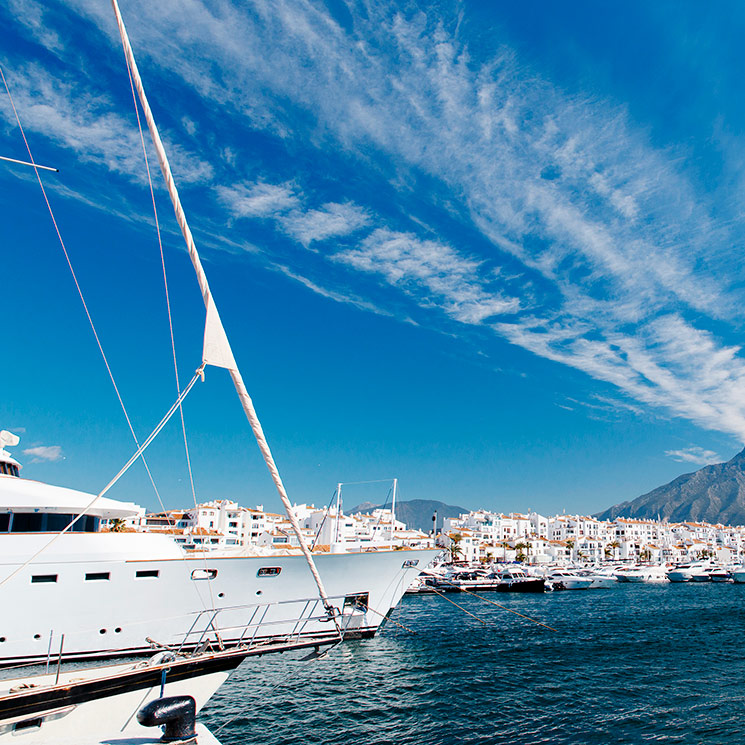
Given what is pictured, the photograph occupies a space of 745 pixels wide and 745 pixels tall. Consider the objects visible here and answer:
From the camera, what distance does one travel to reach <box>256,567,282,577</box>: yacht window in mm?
22781

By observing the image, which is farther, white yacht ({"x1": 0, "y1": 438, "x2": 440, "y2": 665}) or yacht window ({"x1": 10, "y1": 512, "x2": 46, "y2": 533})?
yacht window ({"x1": 10, "y1": 512, "x2": 46, "y2": 533})

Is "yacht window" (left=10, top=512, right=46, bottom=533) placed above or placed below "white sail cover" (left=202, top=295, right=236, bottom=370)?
below

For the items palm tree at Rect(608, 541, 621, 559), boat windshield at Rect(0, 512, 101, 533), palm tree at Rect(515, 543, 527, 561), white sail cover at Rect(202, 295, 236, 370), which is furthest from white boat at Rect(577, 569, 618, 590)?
white sail cover at Rect(202, 295, 236, 370)

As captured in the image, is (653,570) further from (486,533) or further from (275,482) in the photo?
(275,482)

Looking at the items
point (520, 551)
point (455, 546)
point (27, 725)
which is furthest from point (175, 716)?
point (520, 551)

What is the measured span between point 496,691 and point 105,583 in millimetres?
14839

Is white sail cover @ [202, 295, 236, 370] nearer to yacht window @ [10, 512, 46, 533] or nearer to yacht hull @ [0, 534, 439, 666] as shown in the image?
yacht hull @ [0, 534, 439, 666]

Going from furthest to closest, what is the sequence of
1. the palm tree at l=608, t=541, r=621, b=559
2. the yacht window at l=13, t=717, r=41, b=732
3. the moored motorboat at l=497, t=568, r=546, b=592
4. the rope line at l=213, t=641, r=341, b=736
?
1. the palm tree at l=608, t=541, r=621, b=559
2. the moored motorboat at l=497, t=568, r=546, b=592
3. the rope line at l=213, t=641, r=341, b=736
4. the yacht window at l=13, t=717, r=41, b=732

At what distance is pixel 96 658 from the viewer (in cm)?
2011

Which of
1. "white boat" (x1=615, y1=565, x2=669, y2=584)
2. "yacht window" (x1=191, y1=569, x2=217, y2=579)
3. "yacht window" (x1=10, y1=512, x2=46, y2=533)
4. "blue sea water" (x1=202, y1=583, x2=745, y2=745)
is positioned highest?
"yacht window" (x1=10, y1=512, x2=46, y2=533)

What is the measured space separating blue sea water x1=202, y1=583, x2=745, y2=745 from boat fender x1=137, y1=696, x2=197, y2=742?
6146 millimetres

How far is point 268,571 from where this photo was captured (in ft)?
75.5

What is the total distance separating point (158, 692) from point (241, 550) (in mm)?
12588

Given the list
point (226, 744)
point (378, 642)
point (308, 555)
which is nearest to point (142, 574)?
point (226, 744)
